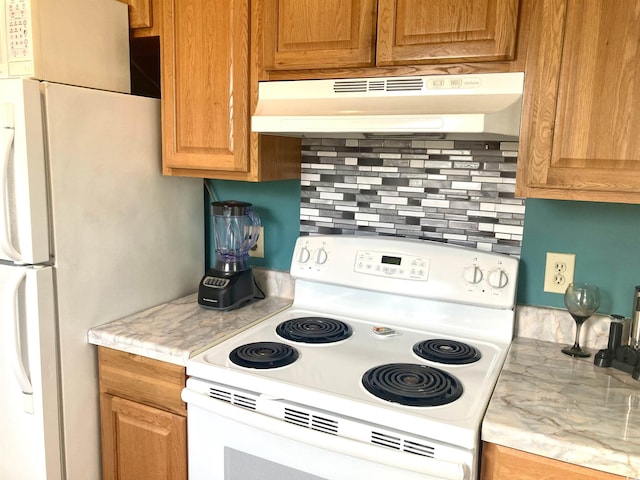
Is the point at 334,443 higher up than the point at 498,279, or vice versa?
the point at 498,279

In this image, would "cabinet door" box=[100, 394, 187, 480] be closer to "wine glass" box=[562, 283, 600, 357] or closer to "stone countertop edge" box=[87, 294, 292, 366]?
"stone countertop edge" box=[87, 294, 292, 366]

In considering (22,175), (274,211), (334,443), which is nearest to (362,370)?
(334,443)

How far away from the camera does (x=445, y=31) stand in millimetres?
1369

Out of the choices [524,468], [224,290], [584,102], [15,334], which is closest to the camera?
[524,468]

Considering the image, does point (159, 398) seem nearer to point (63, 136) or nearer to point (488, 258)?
point (63, 136)

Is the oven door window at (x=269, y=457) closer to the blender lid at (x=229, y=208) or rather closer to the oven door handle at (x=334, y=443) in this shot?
the oven door handle at (x=334, y=443)

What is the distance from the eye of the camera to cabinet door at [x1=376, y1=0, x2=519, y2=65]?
51.8 inches

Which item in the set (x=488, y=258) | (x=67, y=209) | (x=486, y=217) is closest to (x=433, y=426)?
(x=488, y=258)

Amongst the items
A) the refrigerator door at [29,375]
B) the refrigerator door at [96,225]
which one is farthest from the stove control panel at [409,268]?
the refrigerator door at [29,375]

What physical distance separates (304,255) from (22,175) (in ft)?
2.99

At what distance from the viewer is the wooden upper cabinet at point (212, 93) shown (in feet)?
5.39

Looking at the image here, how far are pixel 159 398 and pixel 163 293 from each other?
1.57 ft

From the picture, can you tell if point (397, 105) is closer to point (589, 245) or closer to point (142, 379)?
point (589, 245)

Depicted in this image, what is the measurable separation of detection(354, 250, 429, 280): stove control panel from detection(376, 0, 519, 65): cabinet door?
2.04ft
